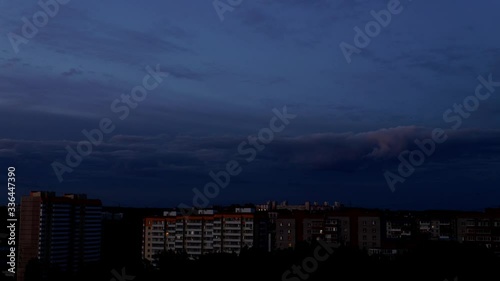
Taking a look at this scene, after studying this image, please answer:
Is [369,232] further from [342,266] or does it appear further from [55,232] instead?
[55,232]

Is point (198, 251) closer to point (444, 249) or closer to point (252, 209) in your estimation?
point (252, 209)

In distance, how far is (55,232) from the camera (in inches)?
1363

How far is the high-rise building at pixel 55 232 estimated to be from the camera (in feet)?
111

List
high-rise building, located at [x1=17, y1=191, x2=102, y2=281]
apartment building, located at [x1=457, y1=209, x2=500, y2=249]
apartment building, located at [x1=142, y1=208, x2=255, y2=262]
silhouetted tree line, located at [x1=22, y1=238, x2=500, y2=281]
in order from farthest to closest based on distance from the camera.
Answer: apartment building, located at [x1=142, y1=208, x2=255, y2=262] → high-rise building, located at [x1=17, y1=191, x2=102, y2=281] → apartment building, located at [x1=457, y1=209, x2=500, y2=249] → silhouetted tree line, located at [x1=22, y1=238, x2=500, y2=281]

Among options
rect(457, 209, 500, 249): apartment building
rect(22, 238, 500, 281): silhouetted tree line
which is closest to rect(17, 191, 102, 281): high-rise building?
rect(22, 238, 500, 281): silhouetted tree line

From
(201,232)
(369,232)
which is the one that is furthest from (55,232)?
(369,232)

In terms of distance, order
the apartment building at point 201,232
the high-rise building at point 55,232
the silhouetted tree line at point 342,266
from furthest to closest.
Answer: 1. the apartment building at point 201,232
2. the high-rise building at point 55,232
3. the silhouetted tree line at point 342,266

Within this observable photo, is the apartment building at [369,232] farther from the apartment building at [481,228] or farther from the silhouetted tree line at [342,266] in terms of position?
the silhouetted tree line at [342,266]

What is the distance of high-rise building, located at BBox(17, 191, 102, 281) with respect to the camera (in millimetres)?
33906

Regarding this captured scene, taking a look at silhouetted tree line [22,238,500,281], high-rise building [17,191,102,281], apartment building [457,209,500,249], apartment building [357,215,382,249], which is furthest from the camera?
high-rise building [17,191,102,281]

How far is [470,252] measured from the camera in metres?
17.7

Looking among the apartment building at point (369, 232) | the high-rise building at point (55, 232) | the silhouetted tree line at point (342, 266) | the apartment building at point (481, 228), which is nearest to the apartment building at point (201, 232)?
the high-rise building at point (55, 232)

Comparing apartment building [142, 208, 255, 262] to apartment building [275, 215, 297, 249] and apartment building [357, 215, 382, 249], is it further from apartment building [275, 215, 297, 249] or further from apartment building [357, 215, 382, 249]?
apartment building [357, 215, 382, 249]

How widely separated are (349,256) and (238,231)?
17.9 meters
